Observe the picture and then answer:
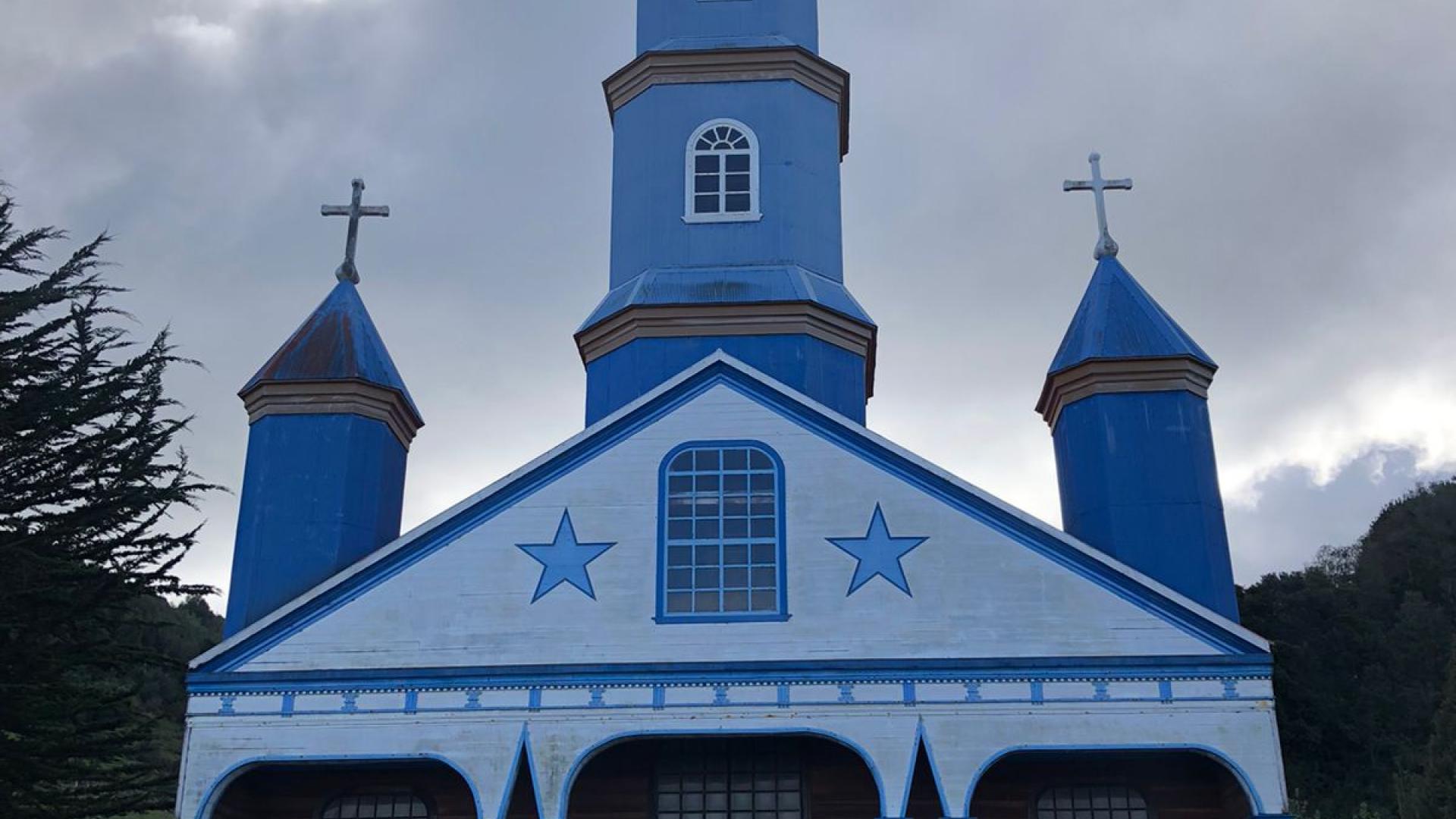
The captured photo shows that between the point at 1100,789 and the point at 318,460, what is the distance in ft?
34.3

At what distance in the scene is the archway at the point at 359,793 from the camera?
16.0 m

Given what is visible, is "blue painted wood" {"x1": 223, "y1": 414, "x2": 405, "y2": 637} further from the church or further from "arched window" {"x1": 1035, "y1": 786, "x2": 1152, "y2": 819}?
"arched window" {"x1": 1035, "y1": 786, "x2": 1152, "y2": 819}

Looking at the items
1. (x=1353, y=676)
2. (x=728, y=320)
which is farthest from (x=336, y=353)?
(x=1353, y=676)

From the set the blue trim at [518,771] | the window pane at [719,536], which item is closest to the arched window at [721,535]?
the window pane at [719,536]

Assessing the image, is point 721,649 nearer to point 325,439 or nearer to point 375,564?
point 375,564

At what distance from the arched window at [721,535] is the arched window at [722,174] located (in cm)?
701

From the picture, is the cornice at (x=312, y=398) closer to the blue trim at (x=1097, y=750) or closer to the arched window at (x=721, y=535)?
the arched window at (x=721, y=535)

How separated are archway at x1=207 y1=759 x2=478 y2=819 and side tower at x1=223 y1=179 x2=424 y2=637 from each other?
78.3 inches

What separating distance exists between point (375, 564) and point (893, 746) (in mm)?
5839

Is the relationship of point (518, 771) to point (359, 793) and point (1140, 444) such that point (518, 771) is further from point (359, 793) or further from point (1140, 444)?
point (1140, 444)

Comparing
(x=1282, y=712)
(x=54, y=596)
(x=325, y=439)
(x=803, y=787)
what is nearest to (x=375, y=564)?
(x=325, y=439)

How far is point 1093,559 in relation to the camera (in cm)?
1489

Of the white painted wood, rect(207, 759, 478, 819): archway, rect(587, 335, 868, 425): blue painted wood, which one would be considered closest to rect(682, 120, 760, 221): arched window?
rect(587, 335, 868, 425): blue painted wood

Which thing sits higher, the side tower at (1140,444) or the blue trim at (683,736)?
the side tower at (1140,444)
